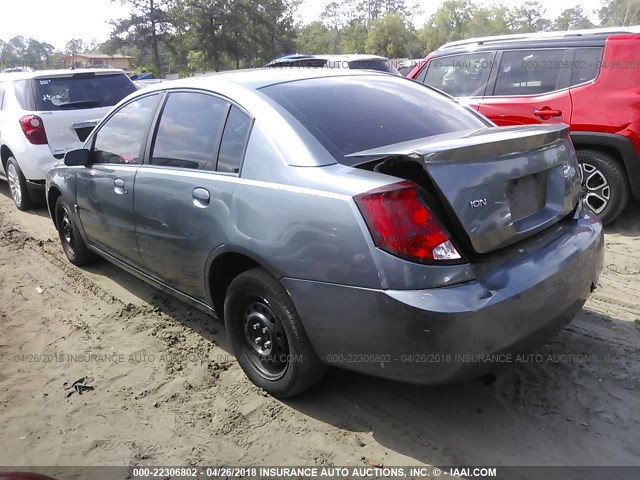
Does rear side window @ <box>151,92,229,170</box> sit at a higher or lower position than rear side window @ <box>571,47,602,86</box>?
lower

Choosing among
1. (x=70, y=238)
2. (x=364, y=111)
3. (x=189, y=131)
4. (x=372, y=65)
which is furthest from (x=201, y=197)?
(x=372, y=65)

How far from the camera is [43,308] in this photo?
4.38m

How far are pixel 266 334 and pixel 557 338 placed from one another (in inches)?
71.9

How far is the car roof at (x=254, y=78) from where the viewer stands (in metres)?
3.13

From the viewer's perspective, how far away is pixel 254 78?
3211 millimetres

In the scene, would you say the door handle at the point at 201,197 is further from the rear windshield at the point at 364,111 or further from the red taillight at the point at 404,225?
the red taillight at the point at 404,225

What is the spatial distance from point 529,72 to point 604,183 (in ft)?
4.89

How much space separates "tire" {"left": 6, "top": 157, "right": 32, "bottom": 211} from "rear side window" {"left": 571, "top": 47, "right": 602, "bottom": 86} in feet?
22.4

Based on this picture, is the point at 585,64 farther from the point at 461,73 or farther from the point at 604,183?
the point at 461,73

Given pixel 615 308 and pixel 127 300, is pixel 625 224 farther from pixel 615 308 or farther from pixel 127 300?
pixel 127 300

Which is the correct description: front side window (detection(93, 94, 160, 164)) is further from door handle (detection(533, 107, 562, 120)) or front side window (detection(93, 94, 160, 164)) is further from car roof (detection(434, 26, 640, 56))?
car roof (detection(434, 26, 640, 56))

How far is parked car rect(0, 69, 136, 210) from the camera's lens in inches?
266

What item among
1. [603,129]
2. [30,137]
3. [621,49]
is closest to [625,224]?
[603,129]

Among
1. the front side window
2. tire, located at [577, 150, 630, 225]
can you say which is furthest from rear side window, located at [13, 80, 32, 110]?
tire, located at [577, 150, 630, 225]
